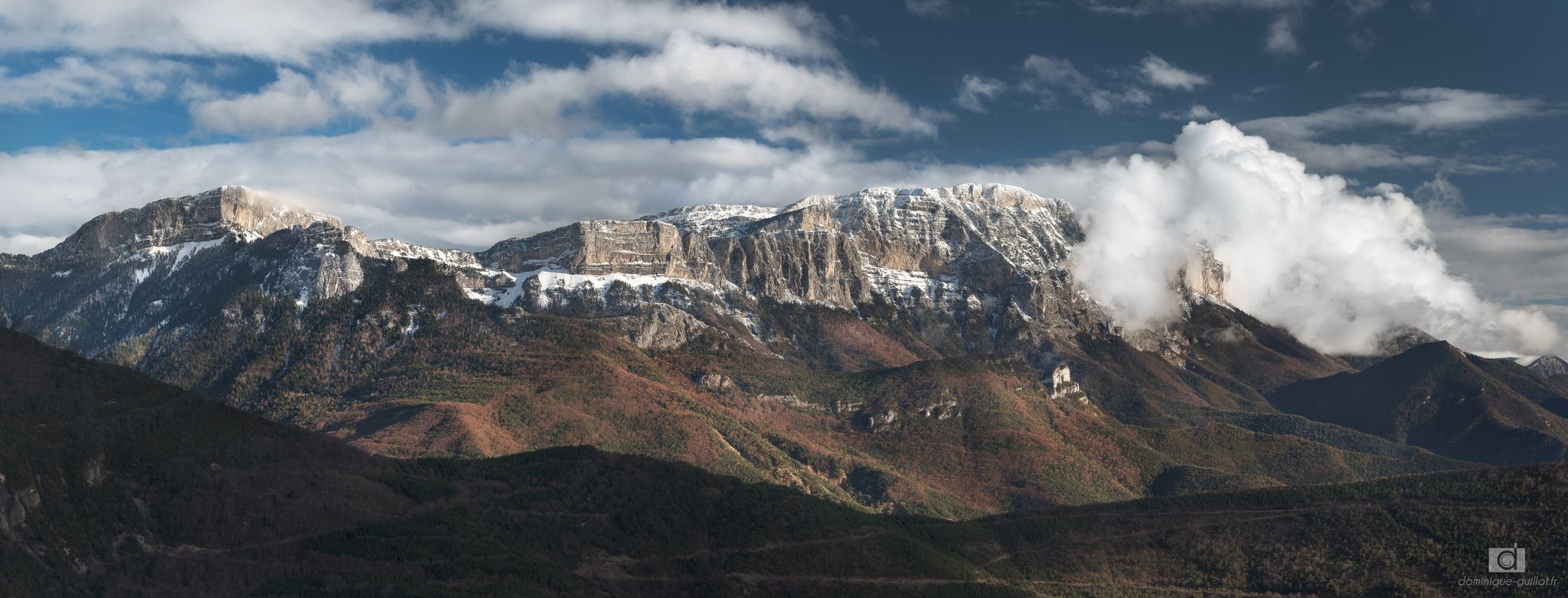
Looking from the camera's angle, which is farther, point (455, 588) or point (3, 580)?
point (455, 588)

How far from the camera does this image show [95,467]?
18788cm

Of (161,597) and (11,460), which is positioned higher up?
(11,460)

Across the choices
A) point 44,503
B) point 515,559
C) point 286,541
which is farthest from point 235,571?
point 515,559

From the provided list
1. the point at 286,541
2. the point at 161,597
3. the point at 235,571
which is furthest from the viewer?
the point at 286,541

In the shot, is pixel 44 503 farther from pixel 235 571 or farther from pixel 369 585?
pixel 369 585

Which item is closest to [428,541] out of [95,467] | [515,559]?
[515,559]

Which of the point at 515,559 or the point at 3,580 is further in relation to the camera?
the point at 515,559

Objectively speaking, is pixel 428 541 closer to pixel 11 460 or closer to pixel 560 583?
pixel 560 583

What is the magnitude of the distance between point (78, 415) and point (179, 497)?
20.4 meters

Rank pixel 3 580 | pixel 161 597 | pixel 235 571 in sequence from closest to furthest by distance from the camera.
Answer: pixel 3 580 < pixel 161 597 < pixel 235 571

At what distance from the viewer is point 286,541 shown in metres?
193

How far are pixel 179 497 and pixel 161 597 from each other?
26271mm

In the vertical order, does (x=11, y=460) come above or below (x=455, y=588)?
above

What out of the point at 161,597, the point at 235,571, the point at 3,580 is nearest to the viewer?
the point at 3,580
